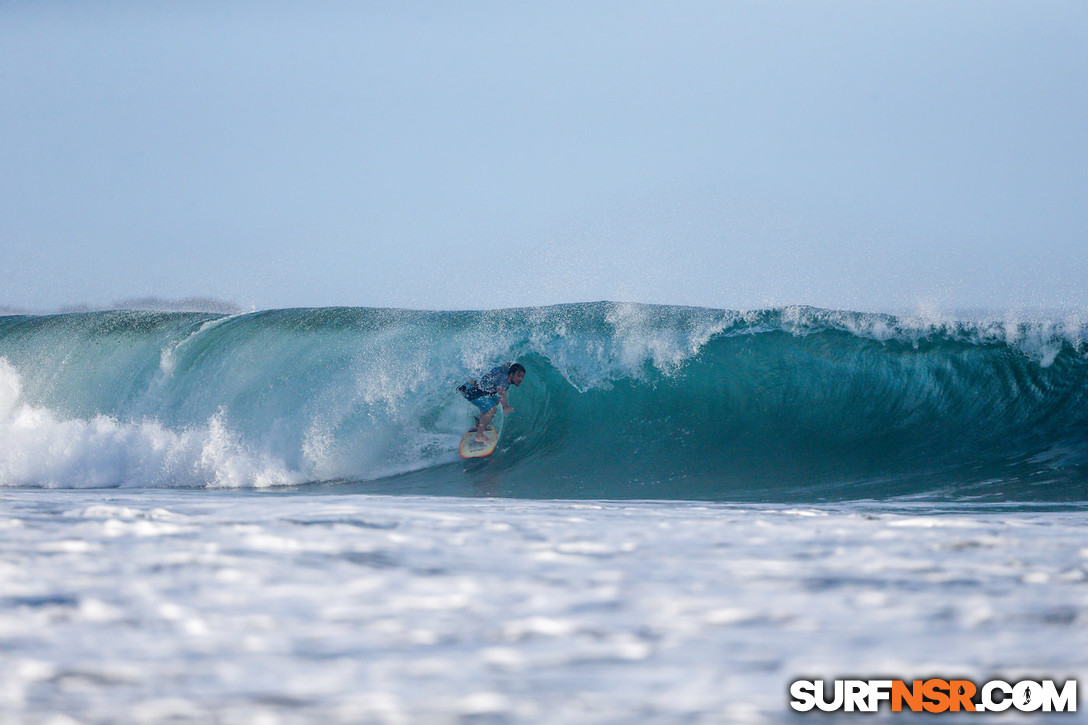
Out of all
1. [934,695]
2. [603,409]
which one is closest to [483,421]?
[603,409]

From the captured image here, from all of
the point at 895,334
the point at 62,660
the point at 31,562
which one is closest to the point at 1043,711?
the point at 62,660

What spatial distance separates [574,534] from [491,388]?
492cm

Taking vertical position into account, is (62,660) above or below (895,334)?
below

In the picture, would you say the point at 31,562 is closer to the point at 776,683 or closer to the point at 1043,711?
the point at 776,683

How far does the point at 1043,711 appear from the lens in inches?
71.1

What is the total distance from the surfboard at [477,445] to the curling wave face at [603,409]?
13 centimetres

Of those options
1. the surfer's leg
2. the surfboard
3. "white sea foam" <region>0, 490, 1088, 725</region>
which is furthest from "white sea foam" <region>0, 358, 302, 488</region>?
"white sea foam" <region>0, 490, 1088, 725</region>

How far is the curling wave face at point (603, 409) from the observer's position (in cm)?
778

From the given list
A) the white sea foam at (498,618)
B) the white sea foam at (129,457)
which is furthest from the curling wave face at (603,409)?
the white sea foam at (498,618)

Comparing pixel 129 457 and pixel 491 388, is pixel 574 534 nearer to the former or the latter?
pixel 491 388

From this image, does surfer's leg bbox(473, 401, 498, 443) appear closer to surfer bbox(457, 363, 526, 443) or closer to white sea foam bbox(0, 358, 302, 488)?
surfer bbox(457, 363, 526, 443)

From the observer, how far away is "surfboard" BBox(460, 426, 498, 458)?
8.76 m

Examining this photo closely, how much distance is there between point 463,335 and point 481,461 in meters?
3.12

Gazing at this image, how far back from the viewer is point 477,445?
348 inches
